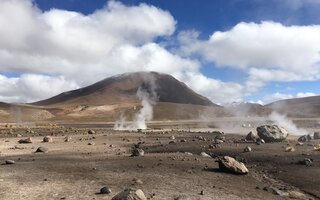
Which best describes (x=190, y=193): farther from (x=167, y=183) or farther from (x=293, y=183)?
(x=293, y=183)

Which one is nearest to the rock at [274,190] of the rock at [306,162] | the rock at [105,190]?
the rock at [105,190]

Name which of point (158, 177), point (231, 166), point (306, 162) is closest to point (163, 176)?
point (158, 177)

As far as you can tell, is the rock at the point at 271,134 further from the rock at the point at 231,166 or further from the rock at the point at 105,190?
the rock at the point at 105,190

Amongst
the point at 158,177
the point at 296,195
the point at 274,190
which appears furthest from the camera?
the point at 158,177

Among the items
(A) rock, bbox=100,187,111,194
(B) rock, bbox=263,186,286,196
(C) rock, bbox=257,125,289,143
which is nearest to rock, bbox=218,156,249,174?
(B) rock, bbox=263,186,286,196

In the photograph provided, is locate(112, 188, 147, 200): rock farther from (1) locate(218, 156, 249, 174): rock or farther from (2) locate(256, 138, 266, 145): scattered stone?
(2) locate(256, 138, 266, 145): scattered stone

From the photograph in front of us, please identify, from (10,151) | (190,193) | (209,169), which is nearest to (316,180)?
(209,169)

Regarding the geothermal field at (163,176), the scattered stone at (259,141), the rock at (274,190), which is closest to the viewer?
the geothermal field at (163,176)

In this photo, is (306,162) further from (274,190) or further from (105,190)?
(105,190)

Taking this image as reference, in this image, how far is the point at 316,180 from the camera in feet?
66.7

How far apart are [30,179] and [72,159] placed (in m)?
7.53

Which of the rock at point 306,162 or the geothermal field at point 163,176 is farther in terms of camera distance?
the rock at point 306,162

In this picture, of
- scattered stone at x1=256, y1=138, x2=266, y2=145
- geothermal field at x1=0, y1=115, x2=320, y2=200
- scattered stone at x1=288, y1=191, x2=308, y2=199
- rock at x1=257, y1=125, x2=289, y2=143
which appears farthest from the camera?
rock at x1=257, y1=125, x2=289, y2=143

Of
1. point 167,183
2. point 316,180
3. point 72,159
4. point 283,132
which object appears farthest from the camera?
point 283,132
